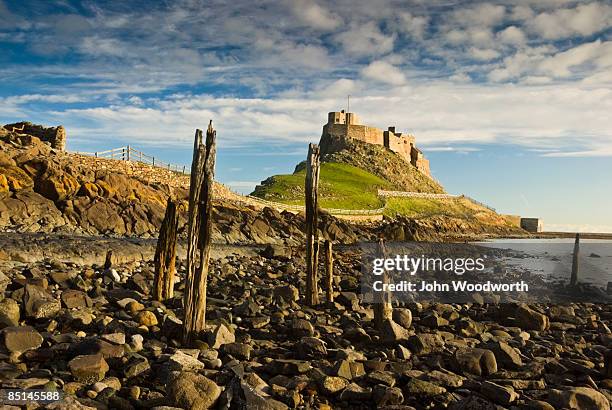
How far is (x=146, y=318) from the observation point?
11.4 meters

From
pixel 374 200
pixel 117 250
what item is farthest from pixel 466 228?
pixel 117 250

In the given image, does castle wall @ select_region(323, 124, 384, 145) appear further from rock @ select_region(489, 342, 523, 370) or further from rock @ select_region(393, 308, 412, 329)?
rock @ select_region(489, 342, 523, 370)

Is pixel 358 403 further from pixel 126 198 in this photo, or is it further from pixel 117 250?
pixel 126 198

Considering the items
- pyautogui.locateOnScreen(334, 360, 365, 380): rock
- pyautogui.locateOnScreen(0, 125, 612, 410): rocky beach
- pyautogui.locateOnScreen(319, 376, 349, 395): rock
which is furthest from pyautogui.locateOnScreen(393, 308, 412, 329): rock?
pyautogui.locateOnScreen(319, 376, 349, 395): rock

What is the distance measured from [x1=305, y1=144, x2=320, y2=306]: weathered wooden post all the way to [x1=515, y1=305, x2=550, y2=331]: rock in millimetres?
6429

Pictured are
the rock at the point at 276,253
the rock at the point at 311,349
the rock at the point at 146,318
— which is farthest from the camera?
the rock at the point at 276,253

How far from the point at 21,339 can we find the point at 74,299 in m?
3.58

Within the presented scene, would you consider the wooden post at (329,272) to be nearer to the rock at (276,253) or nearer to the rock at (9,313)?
the rock at (9,313)

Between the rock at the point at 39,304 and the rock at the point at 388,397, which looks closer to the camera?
the rock at the point at 388,397

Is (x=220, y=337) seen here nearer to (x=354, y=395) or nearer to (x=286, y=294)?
(x=354, y=395)

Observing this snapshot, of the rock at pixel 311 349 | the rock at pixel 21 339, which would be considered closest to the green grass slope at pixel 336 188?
the rock at pixel 311 349

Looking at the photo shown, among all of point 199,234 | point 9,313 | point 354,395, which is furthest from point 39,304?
point 354,395

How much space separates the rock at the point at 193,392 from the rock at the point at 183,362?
39.5 inches

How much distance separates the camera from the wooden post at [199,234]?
35.8 ft
